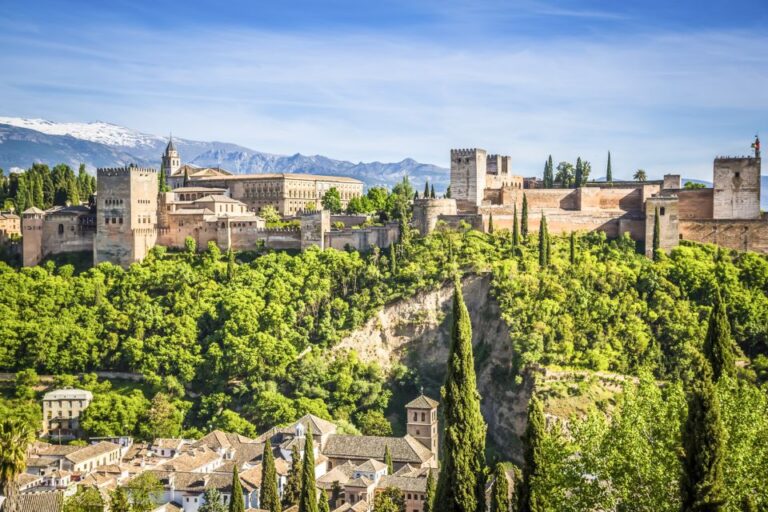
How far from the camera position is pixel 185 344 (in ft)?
211

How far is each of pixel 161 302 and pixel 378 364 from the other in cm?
1554

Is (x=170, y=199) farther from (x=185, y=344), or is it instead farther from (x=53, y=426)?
(x=53, y=426)

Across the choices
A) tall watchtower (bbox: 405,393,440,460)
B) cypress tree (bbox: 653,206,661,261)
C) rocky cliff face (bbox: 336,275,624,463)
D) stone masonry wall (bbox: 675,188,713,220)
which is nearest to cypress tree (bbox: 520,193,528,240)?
rocky cliff face (bbox: 336,275,624,463)

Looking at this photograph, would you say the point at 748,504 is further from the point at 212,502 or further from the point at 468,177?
the point at 468,177

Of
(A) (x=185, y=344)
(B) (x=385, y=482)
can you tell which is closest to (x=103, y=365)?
(A) (x=185, y=344)

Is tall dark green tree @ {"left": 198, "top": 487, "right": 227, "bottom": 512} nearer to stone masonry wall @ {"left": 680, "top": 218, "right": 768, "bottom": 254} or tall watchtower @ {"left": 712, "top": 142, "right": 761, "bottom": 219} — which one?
stone masonry wall @ {"left": 680, "top": 218, "right": 768, "bottom": 254}

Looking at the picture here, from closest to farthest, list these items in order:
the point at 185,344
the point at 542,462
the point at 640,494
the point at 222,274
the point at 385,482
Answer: the point at 640,494 → the point at 542,462 → the point at 385,482 → the point at 185,344 → the point at 222,274

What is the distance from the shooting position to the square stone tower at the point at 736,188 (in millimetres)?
69812

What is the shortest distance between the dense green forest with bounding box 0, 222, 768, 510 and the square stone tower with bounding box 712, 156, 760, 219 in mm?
3746

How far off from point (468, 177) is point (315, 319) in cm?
1712

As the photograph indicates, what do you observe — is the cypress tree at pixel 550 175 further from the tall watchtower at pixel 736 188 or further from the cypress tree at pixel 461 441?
the cypress tree at pixel 461 441

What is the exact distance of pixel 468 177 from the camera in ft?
246

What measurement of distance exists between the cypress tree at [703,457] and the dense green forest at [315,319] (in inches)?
1283

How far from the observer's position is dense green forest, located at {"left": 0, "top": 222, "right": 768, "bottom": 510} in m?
59.4
